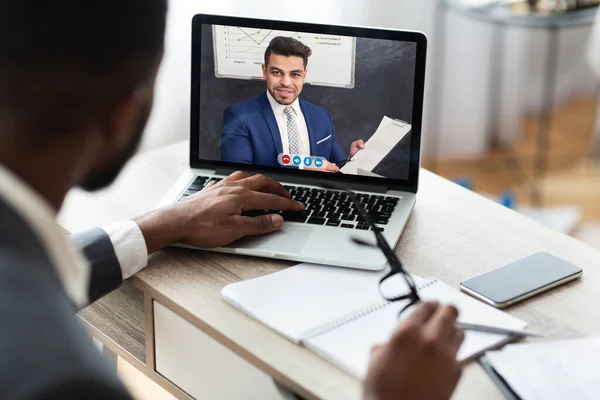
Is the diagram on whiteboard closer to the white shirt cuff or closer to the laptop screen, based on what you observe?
the laptop screen

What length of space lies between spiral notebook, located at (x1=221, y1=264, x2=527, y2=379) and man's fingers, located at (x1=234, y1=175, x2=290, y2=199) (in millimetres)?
173

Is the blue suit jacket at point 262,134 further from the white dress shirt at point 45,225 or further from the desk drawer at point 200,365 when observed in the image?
the white dress shirt at point 45,225

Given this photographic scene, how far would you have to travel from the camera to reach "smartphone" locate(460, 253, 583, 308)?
115 centimetres

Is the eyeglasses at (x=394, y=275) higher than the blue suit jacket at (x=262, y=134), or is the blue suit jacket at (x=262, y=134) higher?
the blue suit jacket at (x=262, y=134)

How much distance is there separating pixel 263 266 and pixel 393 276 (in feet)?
0.60

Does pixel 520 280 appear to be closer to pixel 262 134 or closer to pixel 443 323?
pixel 443 323

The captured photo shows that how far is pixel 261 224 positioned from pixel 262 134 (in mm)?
214

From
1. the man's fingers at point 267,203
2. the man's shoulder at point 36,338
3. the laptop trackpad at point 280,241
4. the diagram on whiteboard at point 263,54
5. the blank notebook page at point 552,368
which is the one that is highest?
the diagram on whiteboard at point 263,54

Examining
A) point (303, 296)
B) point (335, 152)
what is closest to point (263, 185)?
point (335, 152)

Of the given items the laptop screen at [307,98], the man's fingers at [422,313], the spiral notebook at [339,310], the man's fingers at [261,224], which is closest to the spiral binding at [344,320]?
the spiral notebook at [339,310]

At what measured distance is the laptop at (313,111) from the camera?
1.37 m

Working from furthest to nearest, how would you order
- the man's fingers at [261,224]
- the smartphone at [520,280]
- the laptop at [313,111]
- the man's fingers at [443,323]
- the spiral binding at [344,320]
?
the laptop at [313,111] → the man's fingers at [261,224] → the smartphone at [520,280] → the spiral binding at [344,320] → the man's fingers at [443,323]

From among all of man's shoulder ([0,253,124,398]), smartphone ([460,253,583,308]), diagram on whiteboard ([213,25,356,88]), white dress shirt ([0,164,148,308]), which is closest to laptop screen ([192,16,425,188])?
diagram on whiteboard ([213,25,356,88])

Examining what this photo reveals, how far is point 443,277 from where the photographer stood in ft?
3.96
